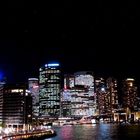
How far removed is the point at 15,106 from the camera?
112m

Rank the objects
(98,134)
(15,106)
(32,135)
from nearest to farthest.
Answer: (32,135)
(98,134)
(15,106)

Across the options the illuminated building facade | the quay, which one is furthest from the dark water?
the illuminated building facade

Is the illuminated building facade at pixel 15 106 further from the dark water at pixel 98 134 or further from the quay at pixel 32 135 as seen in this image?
the quay at pixel 32 135

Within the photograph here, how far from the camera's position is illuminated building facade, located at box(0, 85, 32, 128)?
111500 millimetres

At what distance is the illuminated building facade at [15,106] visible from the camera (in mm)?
111500

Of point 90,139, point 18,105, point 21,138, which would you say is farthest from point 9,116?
point 90,139

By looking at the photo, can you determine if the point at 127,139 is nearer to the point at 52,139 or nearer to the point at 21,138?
the point at 52,139

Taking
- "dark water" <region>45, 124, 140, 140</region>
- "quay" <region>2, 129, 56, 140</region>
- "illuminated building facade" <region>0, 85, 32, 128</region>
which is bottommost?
"dark water" <region>45, 124, 140, 140</region>

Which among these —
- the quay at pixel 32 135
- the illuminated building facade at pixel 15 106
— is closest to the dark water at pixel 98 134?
the quay at pixel 32 135

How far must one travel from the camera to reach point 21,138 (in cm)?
8112

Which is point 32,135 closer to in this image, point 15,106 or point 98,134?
point 98,134

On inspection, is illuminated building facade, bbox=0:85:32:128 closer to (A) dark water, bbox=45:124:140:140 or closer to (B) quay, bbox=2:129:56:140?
(A) dark water, bbox=45:124:140:140

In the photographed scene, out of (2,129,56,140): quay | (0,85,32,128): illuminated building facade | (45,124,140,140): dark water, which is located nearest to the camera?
(2,129,56,140): quay

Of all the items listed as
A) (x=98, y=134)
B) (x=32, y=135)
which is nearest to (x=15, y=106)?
(x=32, y=135)
